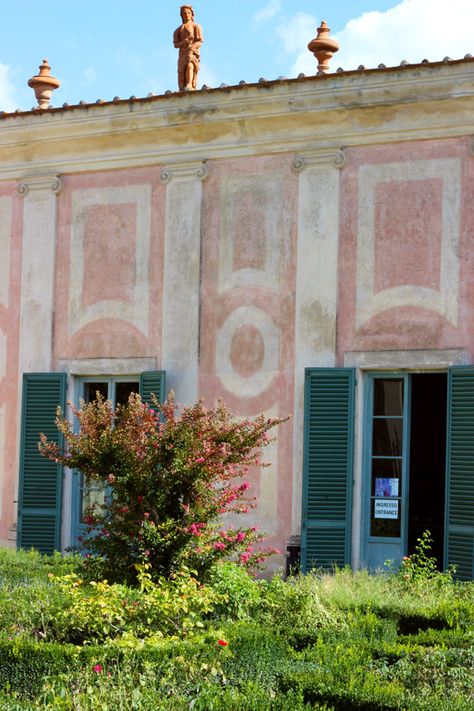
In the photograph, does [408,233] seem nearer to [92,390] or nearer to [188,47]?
[188,47]

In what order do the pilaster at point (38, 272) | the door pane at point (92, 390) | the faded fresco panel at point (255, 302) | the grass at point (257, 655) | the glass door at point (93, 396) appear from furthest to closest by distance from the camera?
the pilaster at point (38, 272) < the door pane at point (92, 390) < the glass door at point (93, 396) < the faded fresco panel at point (255, 302) < the grass at point (257, 655)

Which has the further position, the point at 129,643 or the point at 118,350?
the point at 118,350

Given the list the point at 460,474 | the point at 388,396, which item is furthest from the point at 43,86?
the point at 460,474

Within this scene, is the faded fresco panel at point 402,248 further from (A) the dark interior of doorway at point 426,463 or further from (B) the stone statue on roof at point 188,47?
(B) the stone statue on roof at point 188,47

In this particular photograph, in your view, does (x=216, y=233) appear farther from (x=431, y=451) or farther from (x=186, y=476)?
(x=186, y=476)

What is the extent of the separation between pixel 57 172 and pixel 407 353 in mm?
4703

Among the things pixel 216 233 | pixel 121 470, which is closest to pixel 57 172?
pixel 216 233

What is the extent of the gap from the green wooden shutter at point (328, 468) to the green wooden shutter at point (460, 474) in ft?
3.38

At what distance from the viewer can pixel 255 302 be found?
492 inches

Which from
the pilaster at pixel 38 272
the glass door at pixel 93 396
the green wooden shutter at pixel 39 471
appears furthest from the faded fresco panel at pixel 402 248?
the pilaster at pixel 38 272

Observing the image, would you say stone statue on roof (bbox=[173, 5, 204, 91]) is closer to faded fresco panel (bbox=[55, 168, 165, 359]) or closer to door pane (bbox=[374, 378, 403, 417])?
faded fresco panel (bbox=[55, 168, 165, 359])

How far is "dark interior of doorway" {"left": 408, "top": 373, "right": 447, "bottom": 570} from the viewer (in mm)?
12336

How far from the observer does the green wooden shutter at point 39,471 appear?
43.7ft

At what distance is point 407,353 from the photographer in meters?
11.6
